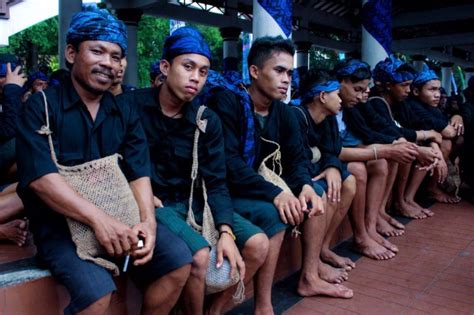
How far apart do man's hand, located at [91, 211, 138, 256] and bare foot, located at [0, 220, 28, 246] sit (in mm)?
909

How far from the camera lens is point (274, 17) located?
18.8 ft

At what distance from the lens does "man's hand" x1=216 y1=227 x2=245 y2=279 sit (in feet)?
7.44

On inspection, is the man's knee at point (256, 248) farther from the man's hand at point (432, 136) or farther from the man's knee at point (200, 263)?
the man's hand at point (432, 136)

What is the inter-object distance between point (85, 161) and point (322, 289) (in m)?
1.80

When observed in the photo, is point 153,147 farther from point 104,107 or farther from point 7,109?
point 7,109

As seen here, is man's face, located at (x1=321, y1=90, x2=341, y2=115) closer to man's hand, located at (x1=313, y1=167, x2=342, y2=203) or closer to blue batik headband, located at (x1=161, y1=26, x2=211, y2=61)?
man's hand, located at (x1=313, y1=167, x2=342, y2=203)

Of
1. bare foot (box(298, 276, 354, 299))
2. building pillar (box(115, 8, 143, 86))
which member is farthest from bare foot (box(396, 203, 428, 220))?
building pillar (box(115, 8, 143, 86))

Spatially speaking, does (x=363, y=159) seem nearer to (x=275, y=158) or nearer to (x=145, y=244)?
(x=275, y=158)

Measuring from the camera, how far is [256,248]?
2.40 meters

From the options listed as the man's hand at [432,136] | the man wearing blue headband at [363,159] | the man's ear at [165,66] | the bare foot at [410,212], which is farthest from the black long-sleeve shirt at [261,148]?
the bare foot at [410,212]

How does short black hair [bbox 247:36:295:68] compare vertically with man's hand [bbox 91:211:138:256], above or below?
above

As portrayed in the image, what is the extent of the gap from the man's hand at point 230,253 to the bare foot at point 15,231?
1.15 metres

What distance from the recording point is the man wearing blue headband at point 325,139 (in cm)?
345

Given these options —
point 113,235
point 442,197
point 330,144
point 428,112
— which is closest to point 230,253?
point 113,235
